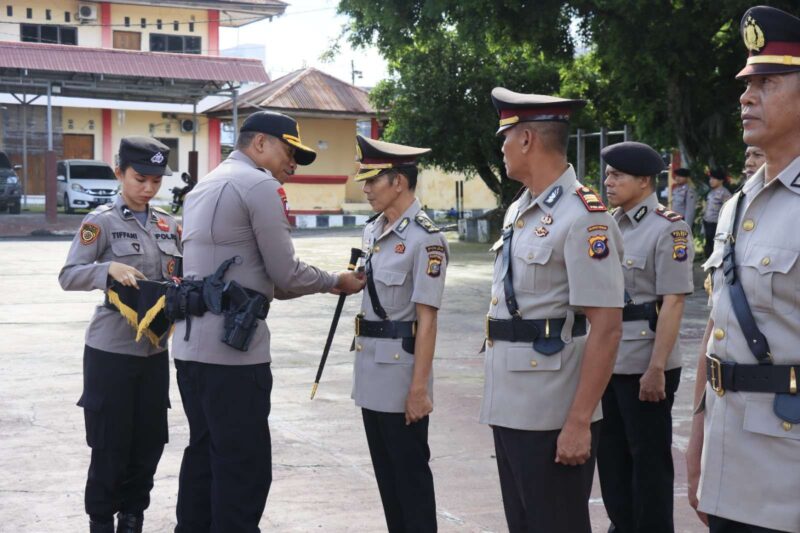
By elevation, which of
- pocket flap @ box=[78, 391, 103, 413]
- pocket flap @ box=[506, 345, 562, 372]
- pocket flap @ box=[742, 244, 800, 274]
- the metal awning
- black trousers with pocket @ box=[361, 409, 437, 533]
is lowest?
black trousers with pocket @ box=[361, 409, 437, 533]

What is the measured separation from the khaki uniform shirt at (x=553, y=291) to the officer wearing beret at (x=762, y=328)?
51cm

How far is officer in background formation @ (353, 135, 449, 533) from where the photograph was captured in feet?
14.5

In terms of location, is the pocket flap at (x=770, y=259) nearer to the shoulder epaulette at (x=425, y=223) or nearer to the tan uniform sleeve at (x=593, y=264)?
the tan uniform sleeve at (x=593, y=264)

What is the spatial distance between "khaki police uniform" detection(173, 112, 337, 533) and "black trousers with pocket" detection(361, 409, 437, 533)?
1.73ft

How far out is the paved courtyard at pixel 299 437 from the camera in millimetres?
5234

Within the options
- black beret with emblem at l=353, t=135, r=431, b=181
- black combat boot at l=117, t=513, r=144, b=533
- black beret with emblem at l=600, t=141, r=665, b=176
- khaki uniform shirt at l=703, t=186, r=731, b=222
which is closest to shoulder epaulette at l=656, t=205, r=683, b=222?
black beret with emblem at l=600, t=141, r=665, b=176

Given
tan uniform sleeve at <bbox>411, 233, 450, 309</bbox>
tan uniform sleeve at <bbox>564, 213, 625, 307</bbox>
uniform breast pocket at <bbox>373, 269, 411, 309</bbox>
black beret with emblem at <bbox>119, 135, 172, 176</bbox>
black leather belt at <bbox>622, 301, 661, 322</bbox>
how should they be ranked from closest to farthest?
tan uniform sleeve at <bbox>564, 213, 625, 307</bbox>
tan uniform sleeve at <bbox>411, 233, 450, 309</bbox>
uniform breast pocket at <bbox>373, 269, 411, 309</bbox>
black leather belt at <bbox>622, 301, 661, 322</bbox>
black beret with emblem at <bbox>119, 135, 172, 176</bbox>

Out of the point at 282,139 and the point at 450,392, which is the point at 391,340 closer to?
the point at 282,139

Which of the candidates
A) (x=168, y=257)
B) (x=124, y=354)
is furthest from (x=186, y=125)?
(x=124, y=354)

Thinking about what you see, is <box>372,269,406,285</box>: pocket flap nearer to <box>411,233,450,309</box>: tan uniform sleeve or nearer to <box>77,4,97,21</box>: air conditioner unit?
<box>411,233,450,309</box>: tan uniform sleeve

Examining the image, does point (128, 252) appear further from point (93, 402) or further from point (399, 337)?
point (399, 337)

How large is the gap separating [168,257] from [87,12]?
33.7 metres

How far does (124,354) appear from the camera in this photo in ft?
15.5

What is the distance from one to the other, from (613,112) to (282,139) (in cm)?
1773
